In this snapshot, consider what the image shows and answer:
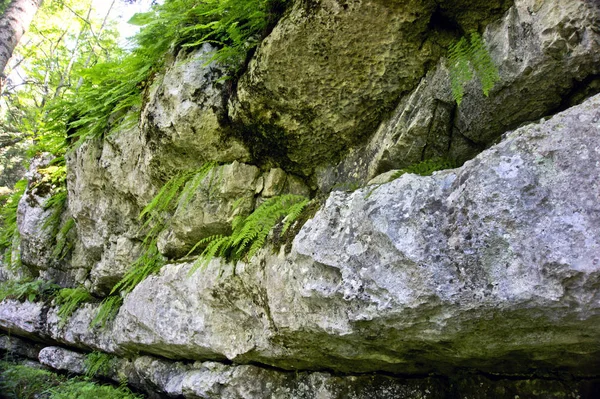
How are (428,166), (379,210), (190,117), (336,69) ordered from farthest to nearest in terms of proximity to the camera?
1. (190,117)
2. (336,69)
3. (428,166)
4. (379,210)

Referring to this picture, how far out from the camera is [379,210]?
252cm

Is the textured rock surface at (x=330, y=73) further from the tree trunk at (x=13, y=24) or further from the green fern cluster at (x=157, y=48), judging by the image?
the tree trunk at (x=13, y=24)

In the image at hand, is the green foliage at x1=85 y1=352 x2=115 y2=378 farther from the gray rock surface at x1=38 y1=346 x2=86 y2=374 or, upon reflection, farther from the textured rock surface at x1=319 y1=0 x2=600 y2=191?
the textured rock surface at x1=319 y1=0 x2=600 y2=191

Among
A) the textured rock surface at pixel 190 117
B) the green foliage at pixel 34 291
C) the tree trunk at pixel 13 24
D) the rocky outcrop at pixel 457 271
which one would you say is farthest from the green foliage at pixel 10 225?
the rocky outcrop at pixel 457 271

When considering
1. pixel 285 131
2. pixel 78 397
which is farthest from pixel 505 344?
pixel 78 397

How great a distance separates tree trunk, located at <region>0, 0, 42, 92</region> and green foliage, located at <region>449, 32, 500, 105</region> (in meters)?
6.16

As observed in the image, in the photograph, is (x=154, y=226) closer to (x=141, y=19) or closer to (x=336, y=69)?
Answer: (x=141, y=19)

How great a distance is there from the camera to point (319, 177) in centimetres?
408

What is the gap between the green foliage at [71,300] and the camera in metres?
6.27

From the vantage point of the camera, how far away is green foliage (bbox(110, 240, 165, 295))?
4.87 meters

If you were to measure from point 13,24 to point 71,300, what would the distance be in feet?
14.6

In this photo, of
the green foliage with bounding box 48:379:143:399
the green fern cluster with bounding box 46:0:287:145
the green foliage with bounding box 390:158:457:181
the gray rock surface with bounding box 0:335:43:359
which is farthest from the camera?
the gray rock surface with bounding box 0:335:43:359

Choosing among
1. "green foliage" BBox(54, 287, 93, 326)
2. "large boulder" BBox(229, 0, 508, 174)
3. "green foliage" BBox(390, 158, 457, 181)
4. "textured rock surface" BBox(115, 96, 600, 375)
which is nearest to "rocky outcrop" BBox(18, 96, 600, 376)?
"textured rock surface" BBox(115, 96, 600, 375)

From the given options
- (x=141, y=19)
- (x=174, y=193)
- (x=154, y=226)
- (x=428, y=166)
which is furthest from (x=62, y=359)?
(x=428, y=166)
